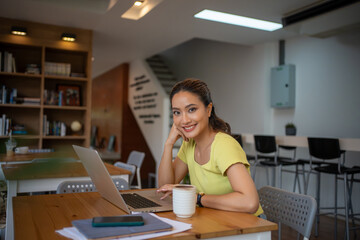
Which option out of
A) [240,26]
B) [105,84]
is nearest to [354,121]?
[240,26]

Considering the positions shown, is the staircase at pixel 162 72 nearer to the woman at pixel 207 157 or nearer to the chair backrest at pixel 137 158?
the chair backrest at pixel 137 158

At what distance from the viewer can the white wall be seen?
4.52 m

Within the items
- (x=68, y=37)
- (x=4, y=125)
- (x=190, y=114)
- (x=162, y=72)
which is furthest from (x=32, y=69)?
(x=190, y=114)

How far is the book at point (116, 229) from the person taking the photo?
882 mm

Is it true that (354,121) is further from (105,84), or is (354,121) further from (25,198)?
(105,84)

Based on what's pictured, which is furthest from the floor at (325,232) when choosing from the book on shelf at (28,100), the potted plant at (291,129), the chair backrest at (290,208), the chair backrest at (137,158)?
the book on shelf at (28,100)

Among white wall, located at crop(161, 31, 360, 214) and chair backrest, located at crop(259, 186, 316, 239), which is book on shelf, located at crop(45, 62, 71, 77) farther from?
chair backrest, located at crop(259, 186, 316, 239)

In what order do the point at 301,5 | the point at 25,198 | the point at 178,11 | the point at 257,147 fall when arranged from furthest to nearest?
the point at 257,147
the point at 178,11
the point at 301,5
the point at 25,198

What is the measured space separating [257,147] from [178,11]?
6.69 ft

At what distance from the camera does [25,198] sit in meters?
1.47

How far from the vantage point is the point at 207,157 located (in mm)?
1504

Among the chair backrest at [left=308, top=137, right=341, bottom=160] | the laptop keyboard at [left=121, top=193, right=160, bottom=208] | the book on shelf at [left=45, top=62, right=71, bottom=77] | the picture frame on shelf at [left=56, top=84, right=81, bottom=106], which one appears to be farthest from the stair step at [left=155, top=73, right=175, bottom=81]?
the laptop keyboard at [left=121, top=193, right=160, bottom=208]

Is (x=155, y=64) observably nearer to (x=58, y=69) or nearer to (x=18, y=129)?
(x=58, y=69)

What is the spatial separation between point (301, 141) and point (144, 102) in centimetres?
397
